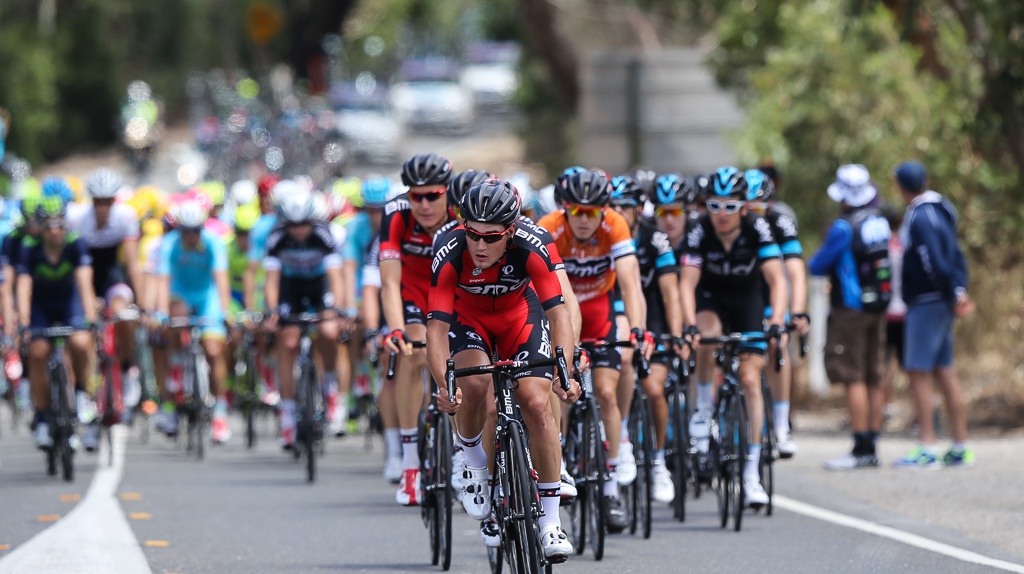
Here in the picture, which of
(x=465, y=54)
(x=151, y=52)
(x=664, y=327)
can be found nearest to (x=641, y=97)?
(x=664, y=327)

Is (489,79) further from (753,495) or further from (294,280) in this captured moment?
(753,495)

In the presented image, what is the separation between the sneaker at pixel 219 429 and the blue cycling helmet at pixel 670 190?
6238mm

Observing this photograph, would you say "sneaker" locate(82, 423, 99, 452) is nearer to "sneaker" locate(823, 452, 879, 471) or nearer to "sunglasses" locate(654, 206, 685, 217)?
"sunglasses" locate(654, 206, 685, 217)

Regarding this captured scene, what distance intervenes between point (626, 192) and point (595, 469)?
211 centimetres

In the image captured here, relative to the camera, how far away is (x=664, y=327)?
13398 mm

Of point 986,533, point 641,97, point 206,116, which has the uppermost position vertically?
point 206,116

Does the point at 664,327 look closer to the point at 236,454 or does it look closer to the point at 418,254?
the point at 418,254

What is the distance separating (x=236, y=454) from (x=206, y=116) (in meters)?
37.8

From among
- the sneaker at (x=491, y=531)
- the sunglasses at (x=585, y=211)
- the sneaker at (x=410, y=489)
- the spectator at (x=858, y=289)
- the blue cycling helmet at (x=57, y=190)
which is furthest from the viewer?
the spectator at (x=858, y=289)

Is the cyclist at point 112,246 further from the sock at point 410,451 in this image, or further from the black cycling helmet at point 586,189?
the black cycling helmet at point 586,189

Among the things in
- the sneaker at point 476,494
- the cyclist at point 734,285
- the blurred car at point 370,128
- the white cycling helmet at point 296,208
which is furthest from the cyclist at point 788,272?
the blurred car at point 370,128

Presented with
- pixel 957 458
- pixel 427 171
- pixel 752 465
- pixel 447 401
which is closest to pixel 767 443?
pixel 752 465

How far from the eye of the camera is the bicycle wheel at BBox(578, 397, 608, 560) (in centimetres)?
1077

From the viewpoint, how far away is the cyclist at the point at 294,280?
15.8m
